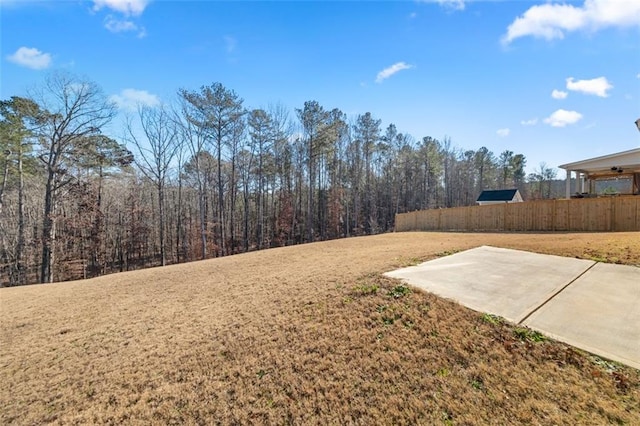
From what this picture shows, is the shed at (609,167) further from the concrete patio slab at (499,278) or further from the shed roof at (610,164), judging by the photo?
the concrete patio slab at (499,278)

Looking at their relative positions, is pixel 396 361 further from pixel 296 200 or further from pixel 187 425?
pixel 296 200

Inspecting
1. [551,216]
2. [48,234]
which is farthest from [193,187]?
[551,216]

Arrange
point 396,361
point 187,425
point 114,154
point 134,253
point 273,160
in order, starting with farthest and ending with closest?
point 273,160, point 134,253, point 114,154, point 396,361, point 187,425

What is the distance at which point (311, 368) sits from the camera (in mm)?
3293

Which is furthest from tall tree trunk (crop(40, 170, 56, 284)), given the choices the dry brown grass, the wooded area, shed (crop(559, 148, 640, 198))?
shed (crop(559, 148, 640, 198))

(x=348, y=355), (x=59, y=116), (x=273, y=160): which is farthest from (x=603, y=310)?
(x=273, y=160)

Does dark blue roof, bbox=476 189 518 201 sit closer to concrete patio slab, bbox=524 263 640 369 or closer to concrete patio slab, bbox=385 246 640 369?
concrete patio slab, bbox=385 246 640 369

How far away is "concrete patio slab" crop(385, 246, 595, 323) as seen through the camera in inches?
170

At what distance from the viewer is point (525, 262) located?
6.61m

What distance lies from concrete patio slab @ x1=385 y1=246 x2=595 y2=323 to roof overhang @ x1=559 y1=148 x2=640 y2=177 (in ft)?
37.5

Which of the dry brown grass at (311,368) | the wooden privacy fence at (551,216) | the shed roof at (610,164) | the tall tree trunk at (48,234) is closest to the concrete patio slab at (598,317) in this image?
the dry brown grass at (311,368)

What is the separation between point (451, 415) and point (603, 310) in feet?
10.6

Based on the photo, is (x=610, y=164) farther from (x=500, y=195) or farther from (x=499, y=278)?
(x=500, y=195)

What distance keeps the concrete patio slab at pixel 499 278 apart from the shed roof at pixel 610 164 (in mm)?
11438
